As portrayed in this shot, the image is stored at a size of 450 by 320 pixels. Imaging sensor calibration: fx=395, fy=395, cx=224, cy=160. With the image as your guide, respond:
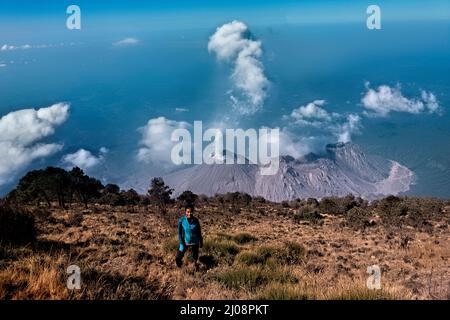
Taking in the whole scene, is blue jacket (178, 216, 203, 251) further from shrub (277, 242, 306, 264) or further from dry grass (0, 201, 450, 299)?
shrub (277, 242, 306, 264)

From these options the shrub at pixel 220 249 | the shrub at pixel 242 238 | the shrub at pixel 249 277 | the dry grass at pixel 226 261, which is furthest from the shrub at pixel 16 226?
the shrub at pixel 242 238

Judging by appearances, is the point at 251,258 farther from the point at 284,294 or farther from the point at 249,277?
the point at 284,294

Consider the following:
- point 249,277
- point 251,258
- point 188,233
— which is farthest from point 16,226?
point 249,277

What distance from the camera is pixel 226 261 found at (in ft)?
36.1

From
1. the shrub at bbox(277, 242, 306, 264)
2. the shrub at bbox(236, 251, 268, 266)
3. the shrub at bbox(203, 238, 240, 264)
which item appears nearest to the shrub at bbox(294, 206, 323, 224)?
the shrub at bbox(277, 242, 306, 264)

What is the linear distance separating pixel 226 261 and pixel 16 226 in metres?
6.29

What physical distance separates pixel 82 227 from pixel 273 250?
345 inches

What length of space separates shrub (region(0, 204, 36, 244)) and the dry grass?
579mm

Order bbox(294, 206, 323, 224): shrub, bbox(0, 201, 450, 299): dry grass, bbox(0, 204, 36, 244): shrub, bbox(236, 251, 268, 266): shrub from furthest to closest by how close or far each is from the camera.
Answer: bbox(294, 206, 323, 224): shrub, bbox(0, 204, 36, 244): shrub, bbox(236, 251, 268, 266): shrub, bbox(0, 201, 450, 299): dry grass

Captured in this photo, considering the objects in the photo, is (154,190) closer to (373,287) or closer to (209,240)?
(209,240)

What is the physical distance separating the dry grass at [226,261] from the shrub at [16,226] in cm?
58

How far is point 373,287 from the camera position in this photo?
267 inches

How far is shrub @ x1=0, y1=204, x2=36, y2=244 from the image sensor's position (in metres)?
11.1

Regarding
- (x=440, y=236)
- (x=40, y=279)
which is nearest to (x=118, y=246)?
(x=40, y=279)
